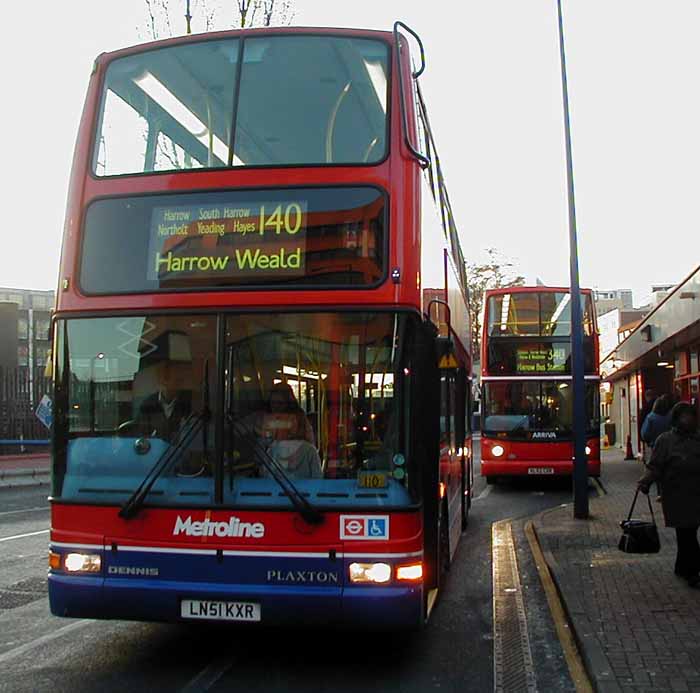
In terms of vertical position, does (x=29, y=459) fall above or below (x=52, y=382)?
below

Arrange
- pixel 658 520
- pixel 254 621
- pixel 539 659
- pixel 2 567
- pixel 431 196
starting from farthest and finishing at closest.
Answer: pixel 658 520, pixel 2 567, pixel 431 196, pixel 539 659, pixel 254 621

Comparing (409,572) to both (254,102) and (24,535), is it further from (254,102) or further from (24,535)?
(24,535)

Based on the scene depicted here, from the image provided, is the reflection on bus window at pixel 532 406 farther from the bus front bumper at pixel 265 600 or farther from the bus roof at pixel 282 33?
the bus front bumper at pixel 265 600

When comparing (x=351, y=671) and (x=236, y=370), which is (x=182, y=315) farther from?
(x=351, y=671)

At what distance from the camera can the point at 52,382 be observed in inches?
234

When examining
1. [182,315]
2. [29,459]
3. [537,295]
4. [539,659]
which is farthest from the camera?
[29,459]

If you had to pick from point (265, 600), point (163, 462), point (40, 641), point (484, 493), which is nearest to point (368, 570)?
point (265, 600)

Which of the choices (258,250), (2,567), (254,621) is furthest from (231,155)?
(2,567)

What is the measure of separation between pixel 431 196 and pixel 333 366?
248 centimetres

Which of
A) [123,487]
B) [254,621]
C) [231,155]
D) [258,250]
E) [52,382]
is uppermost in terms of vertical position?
[231,155]

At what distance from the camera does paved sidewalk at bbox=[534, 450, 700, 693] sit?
5559mm

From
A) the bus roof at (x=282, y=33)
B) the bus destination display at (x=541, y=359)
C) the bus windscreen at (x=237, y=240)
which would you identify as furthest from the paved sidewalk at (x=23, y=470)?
the bus roof at (x=282, y=33)

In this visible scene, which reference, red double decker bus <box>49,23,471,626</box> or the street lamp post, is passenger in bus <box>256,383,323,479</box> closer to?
red double decker bus <box>49,23,471,626</box>

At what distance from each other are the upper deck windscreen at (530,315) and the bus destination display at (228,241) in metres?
13.4
